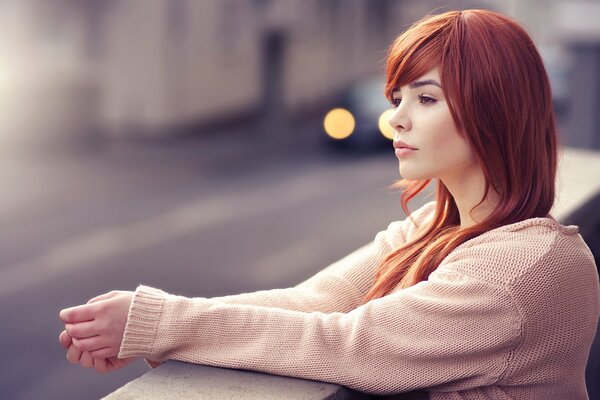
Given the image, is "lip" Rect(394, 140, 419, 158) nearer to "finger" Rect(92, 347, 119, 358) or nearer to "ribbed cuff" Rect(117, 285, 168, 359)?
"ribbed cuff" Rect(117, 285, 168, 359)

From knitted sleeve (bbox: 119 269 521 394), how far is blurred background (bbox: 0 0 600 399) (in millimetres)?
1821

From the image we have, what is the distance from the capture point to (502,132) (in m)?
2.12

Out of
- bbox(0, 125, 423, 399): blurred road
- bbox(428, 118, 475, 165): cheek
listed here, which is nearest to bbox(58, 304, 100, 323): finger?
bbox(428, 118, 475, 165): cheek

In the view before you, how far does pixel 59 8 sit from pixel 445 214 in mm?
19619

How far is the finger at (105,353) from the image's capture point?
6.89ft

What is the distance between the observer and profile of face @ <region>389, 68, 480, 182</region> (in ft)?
7.17

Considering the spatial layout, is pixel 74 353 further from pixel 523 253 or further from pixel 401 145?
pixel 523 253

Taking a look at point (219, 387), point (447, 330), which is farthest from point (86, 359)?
point (447, 330)

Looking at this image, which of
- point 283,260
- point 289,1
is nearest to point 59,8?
point 289,1

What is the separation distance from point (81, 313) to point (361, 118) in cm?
1932

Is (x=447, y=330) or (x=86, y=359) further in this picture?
(x=86, y=359)

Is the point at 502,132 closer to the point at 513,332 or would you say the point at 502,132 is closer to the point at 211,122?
A: the point at 513,332

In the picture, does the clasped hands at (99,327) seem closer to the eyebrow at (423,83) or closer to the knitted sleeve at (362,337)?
the knitted sleeve at (362,337)

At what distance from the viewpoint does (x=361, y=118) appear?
21.3 metres
